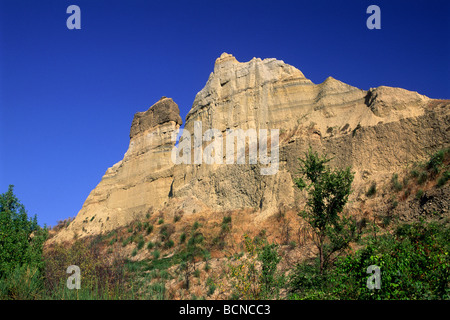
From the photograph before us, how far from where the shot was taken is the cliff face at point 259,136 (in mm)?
22875

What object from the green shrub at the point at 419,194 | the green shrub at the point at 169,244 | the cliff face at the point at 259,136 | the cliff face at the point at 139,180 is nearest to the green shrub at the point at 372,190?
the cliff face at the point at 259,136

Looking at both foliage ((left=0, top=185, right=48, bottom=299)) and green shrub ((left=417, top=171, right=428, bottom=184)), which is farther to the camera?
green shrub ((left=417, top=171, right=428, bottom=184))

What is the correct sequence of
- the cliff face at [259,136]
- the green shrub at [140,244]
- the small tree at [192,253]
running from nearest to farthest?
the small tree at [192,253]
the cliff face at [259,136]
the green shrub at [140,244]

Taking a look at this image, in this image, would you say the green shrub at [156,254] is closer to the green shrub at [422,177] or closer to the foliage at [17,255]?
the foliage at [17,255]

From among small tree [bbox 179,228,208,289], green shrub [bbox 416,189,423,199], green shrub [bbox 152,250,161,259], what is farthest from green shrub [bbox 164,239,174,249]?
green shrub [bbox 416,189,423,199]

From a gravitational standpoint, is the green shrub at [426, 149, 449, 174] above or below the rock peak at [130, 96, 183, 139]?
below

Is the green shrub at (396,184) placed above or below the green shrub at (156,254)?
above

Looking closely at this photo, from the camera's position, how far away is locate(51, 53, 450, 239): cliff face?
2288 cm

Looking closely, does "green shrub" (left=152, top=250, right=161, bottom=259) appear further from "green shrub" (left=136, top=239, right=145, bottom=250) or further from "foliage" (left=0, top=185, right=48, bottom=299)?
"foliage" (left=0, top=185, right=48, bottom=299)

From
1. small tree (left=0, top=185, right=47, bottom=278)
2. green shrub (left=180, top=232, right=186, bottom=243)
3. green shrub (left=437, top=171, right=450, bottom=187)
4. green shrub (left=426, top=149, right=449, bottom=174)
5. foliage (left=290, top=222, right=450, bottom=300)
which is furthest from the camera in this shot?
green shrub (left=180, top=232, right=186, bottom=243)

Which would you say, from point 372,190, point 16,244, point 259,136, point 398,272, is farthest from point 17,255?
point 259,136

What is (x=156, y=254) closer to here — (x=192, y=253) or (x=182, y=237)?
(x=182, y=237)

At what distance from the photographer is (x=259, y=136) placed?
29984mm
